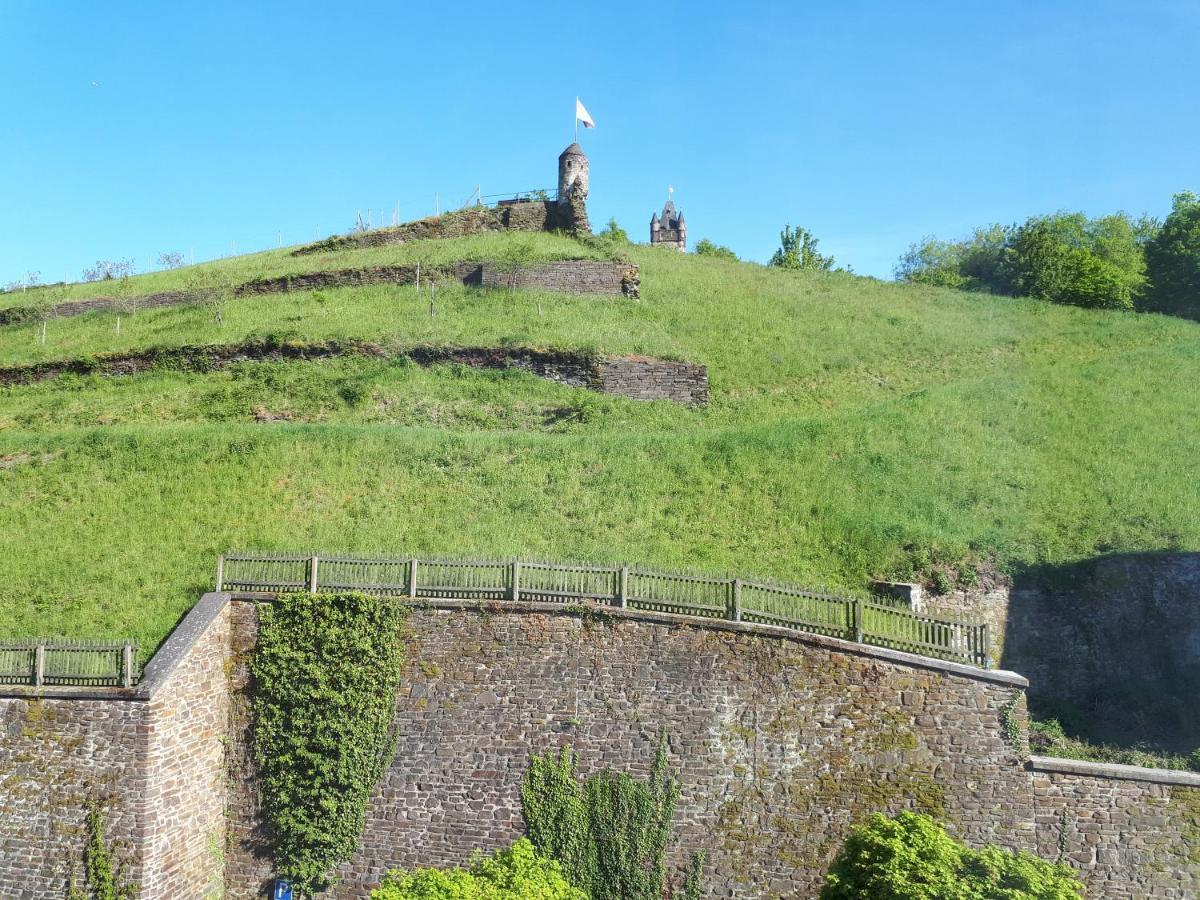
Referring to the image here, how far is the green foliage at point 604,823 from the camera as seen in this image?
39.7ft

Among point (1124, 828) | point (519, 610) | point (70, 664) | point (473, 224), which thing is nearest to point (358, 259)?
point (473, 224)

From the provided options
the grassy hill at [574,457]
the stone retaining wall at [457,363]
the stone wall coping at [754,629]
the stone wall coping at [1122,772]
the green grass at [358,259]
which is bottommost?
the stone wall coping at [1122,772]

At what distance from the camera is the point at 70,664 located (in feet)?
42.4

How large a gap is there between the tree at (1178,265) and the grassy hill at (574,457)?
52.7 feet

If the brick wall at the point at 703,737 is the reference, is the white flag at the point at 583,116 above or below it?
above

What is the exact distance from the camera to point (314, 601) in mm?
13375

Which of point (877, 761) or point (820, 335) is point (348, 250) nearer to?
point (820, 335)

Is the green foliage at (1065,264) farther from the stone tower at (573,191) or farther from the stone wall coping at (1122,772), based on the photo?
the stone wall coping at (1122,772)

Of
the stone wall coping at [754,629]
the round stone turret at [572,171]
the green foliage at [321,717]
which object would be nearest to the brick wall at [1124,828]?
the stone wall coping at [754,629]

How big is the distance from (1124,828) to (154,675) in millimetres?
14318

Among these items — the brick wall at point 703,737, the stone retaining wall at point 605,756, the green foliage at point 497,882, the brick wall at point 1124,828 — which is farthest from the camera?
the brick wall at point 703,737

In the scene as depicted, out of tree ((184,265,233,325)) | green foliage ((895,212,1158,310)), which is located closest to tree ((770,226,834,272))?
green foliage ((895,212,1158,310))

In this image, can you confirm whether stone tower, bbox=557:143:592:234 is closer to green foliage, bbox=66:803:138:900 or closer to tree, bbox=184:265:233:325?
tree, bbox=184:265:233:325

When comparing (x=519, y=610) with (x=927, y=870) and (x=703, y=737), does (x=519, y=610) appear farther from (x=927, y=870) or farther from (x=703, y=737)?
(x=927, y=870)
